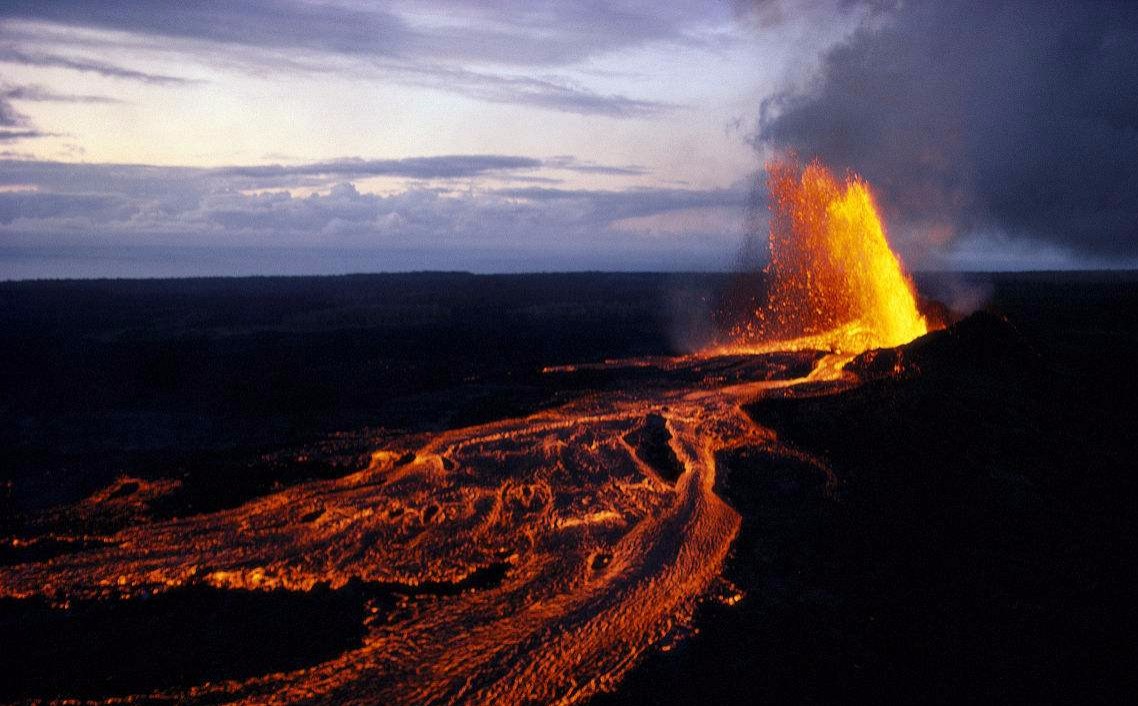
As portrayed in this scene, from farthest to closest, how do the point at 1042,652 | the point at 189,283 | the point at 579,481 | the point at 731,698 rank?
the point at 189,283
the point at 579,481
the point at 1042,652
the point at 731,698

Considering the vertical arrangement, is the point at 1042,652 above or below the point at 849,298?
below

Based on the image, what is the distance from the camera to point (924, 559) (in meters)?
11.4

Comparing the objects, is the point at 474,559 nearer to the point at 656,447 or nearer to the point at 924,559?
the point at 924,559

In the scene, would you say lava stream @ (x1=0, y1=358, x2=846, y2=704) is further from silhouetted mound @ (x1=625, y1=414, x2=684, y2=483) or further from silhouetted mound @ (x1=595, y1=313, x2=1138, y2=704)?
silhouetted mound @ (x1=595, y1=313, x2=1138, y2=704)

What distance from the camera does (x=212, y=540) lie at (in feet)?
41.2

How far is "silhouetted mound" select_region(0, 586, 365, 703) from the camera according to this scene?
8766 mm

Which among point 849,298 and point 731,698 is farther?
point 849,298

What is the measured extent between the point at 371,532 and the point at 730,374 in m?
15.8

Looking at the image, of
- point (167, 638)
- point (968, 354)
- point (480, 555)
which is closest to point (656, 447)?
point (480, 555)

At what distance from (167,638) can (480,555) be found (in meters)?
4.23

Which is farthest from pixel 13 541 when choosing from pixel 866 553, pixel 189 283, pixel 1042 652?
pixel 189 283

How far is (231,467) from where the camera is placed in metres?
17.5

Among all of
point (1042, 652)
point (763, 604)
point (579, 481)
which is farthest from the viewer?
point (579, 481)

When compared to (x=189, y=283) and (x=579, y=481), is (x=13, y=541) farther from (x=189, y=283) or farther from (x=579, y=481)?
(x=189, y=283)
